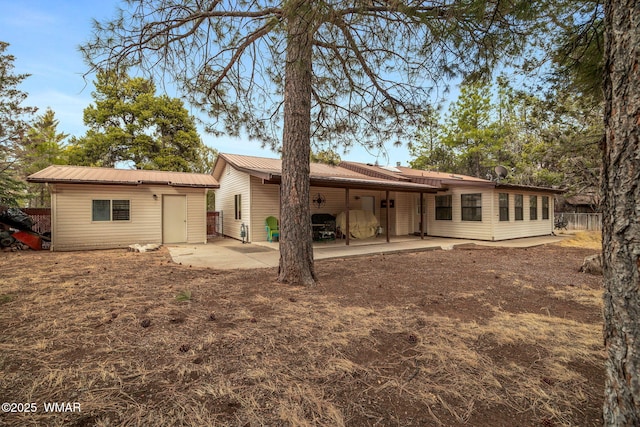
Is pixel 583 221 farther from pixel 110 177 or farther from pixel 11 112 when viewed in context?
pixel 11 112

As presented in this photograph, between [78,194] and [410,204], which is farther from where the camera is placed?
[410,204]

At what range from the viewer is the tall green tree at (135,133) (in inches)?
749

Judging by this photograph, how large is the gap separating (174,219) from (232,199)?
2.62 meters

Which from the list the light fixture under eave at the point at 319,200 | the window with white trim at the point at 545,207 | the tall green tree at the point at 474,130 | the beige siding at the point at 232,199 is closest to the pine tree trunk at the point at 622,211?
the beige siding at the point at 232,199

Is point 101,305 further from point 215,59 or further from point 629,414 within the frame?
point 629,414

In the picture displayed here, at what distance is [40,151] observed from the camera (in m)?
17.9

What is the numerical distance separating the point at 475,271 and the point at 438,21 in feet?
15.9

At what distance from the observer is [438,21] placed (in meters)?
3.43

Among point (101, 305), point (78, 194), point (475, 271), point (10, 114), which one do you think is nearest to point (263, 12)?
point (101, 305)

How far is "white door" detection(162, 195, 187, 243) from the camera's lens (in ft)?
36.2

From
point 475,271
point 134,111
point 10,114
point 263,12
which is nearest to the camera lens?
point 263,12

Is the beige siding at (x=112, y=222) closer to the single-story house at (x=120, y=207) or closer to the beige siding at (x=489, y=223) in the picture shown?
the single-story house at (x=120, y=207)

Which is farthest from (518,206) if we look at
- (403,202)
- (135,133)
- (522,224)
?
(135,133)

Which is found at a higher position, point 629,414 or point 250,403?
point 629,414
